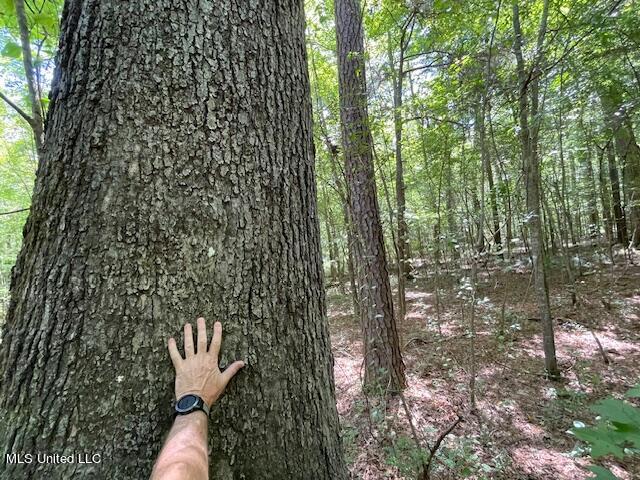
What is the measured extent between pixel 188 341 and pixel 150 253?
0.92 feet

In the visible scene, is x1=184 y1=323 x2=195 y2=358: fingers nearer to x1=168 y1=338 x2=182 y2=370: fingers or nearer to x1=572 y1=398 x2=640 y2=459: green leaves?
x1=168 y1=338 x2=182 y2=370: fingers

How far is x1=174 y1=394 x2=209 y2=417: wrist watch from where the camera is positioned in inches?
36.0

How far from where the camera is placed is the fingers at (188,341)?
949mm

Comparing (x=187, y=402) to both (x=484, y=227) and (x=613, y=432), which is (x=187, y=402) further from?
(x=484, y=227)

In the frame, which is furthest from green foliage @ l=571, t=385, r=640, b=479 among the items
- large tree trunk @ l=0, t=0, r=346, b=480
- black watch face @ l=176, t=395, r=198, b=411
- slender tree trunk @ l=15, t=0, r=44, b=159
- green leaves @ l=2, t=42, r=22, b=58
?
green leaves @ l=2, t=42, r=22, b=58

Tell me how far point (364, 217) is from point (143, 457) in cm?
324

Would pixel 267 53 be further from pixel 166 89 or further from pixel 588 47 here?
pixel 588 47

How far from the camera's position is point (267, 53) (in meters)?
1.15

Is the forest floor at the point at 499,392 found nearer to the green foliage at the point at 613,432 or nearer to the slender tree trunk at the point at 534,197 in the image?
the slender tree trunk at the point at 534,197

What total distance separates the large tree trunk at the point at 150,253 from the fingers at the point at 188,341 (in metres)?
0.03

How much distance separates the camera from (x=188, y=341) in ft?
3.14

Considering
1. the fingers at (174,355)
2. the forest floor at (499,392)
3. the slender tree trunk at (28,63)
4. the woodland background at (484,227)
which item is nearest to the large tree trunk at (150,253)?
the fingers at (174,355)

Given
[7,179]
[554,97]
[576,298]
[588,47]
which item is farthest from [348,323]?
[7,179]

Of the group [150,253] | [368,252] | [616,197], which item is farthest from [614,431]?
[616,197]
